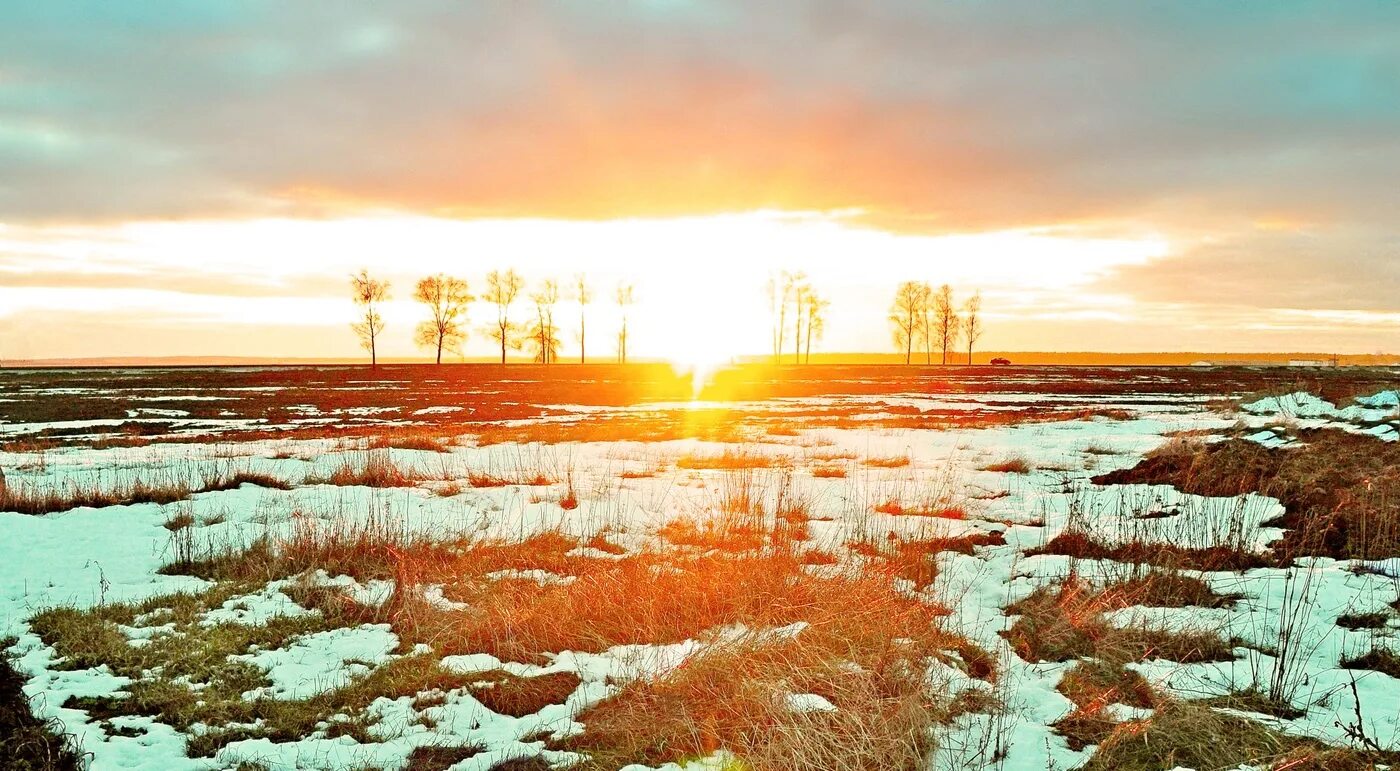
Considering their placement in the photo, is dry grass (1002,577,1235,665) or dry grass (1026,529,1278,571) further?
dry grass (1026,529,1278,571)

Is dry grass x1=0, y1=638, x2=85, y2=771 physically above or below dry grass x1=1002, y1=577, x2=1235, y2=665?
below

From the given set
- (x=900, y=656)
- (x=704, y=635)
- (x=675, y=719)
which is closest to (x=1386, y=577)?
(x=900, y=656)

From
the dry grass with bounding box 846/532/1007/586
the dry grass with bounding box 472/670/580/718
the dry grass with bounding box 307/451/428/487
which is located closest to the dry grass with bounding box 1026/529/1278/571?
the dry grass with bounding box 846/532/1007/586

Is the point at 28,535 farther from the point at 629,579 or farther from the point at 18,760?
the point at 629,579

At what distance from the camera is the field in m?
5.71

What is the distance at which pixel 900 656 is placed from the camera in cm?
662

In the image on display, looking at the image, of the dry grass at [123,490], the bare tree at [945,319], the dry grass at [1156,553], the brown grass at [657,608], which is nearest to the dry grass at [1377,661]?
the dry grass at [1156,553]

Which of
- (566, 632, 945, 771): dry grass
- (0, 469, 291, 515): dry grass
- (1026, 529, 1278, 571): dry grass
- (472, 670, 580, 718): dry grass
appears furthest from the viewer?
(0, 469, 291, 515): dry grass

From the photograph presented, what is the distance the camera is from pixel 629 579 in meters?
9.07

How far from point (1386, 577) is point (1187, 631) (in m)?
3.29

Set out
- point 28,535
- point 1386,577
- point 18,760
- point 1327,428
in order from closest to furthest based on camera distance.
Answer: point 18,760 → point 1386,577 → point 28,535 → point 1327,428

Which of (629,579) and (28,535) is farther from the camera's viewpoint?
(28,535)

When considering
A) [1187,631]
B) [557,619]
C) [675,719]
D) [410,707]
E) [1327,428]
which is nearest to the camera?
[675,719]

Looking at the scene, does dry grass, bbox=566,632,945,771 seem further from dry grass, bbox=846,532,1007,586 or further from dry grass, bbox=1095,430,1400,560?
dry grass, bbox=1095,430,1400,560
